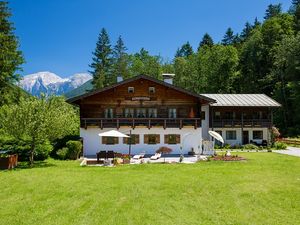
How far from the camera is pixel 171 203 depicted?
12492 mm

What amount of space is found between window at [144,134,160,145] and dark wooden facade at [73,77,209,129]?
2.35 metres

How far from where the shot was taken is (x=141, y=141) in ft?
104

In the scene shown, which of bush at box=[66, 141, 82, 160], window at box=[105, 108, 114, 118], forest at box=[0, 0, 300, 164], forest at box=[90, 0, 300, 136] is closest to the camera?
bush at box=[66, 141, 82, 160]

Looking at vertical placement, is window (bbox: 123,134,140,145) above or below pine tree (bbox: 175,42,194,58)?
below

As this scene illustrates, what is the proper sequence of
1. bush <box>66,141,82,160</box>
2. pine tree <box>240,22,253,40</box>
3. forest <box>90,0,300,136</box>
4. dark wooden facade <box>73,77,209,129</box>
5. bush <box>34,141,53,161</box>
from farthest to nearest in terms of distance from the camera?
pine tree <box>240,22,253,40</box> < forest <box>90,0,300,136</box> < dark wooden facade <box>73,77,209,129</box> < bush <box>66,141,82,160</box> < bush <box>34,141,53,161</box>

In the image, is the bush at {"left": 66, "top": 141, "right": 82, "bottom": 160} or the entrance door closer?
the bush at {"left": 66, "top": 141, "right": 82, "bottom": 160}

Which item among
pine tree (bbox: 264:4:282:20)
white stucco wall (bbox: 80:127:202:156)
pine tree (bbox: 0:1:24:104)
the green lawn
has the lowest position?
the green lawn

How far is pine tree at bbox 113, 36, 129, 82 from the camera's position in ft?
236

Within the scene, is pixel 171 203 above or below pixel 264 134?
below

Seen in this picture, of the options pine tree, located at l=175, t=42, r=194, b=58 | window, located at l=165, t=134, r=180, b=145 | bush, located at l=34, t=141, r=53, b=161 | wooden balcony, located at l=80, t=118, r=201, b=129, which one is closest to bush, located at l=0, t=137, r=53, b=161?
bush, located at l=34, t=141, r=53, b=161

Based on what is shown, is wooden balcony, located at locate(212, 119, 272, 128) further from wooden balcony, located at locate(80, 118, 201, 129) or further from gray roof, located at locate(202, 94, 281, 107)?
wooden balcony, located at locate(80, 118, 201, 129)

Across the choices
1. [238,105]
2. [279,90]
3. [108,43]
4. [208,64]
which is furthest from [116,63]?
[238,105]

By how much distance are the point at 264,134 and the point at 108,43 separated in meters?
45.0

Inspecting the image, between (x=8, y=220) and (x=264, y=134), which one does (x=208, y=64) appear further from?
(x=8, y=220)
